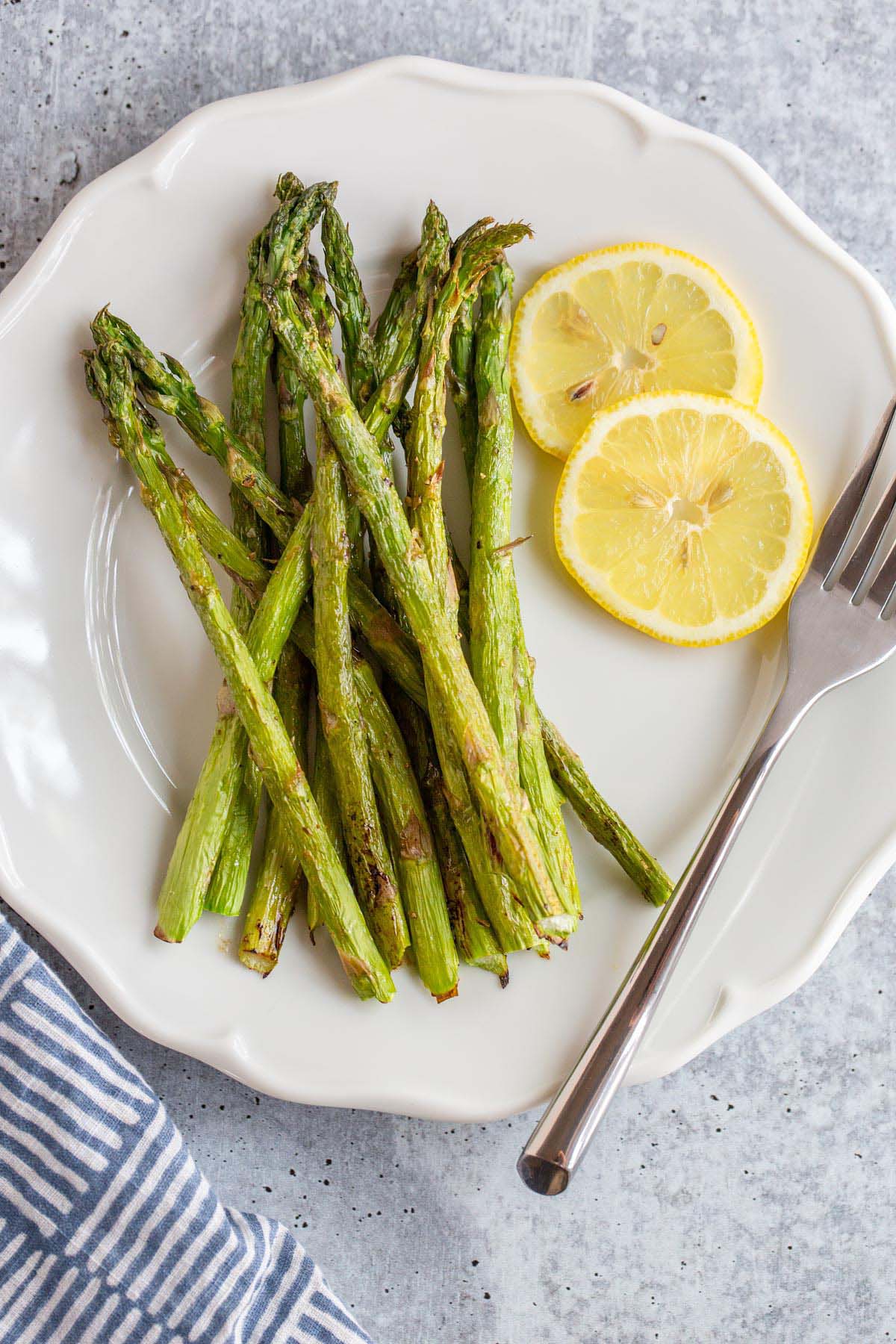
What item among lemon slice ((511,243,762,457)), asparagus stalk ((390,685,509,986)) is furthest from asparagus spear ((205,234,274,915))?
lemon slice ((511,243,762,457))

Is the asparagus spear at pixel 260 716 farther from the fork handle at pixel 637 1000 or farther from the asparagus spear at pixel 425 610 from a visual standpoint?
the fork handle at pixel 637 1000

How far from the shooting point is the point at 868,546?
2.29m

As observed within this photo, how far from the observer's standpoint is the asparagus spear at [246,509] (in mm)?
2195

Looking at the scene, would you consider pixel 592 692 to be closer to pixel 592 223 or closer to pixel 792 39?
pixel 592 223

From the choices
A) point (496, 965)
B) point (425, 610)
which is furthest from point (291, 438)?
point (496, 965)

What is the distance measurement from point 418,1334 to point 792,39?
3517 millimetres

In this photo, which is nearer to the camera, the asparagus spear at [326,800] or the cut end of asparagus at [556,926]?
the cut end of asparagus at [556,926]

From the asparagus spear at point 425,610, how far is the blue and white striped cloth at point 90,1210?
39.3 inches

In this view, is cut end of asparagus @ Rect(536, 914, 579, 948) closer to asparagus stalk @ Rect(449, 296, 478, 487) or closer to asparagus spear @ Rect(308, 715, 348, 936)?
asparagus spear @ Rect(308, 715, 348, 936)

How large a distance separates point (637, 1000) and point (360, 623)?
3.51ft

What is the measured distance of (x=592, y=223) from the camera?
2.38 metres

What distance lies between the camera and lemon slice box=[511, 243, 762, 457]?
2283 millimetres

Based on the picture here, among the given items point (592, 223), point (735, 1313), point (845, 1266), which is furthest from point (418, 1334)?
point (592, 223)

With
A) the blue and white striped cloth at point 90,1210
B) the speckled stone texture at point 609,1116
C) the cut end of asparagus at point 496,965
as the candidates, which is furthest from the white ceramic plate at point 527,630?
the speckled stone texture at point 609,1116
